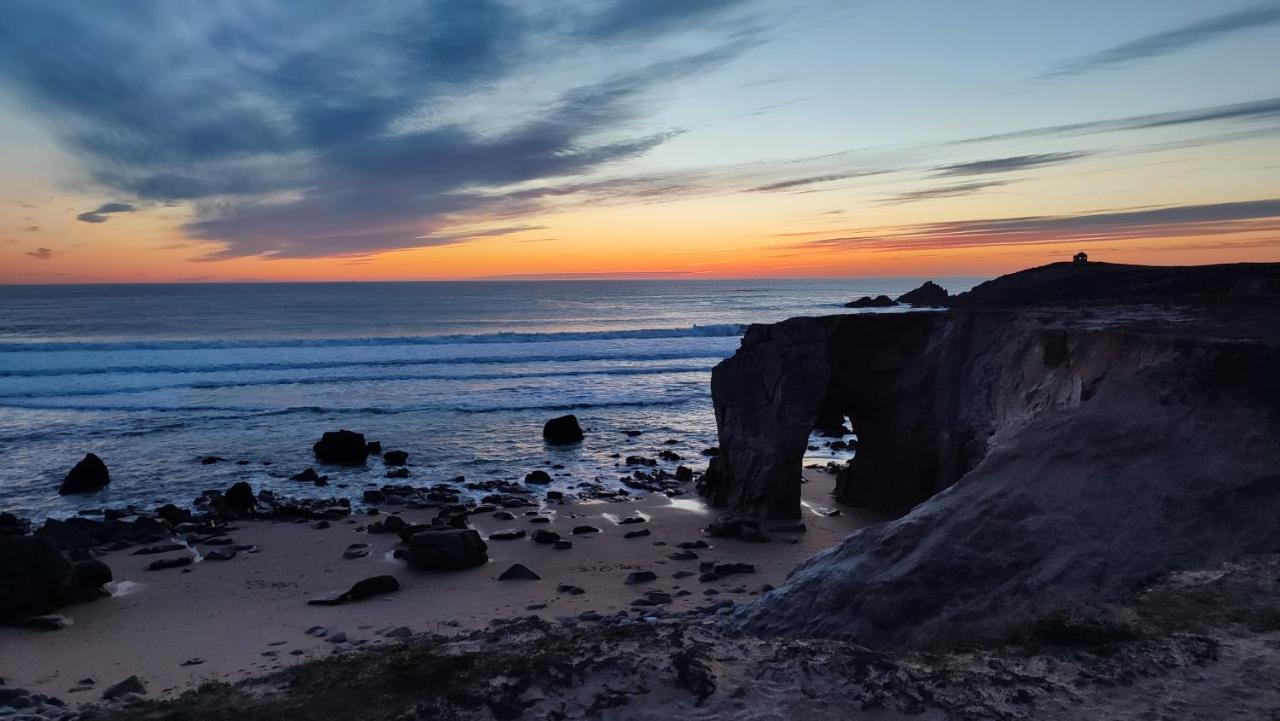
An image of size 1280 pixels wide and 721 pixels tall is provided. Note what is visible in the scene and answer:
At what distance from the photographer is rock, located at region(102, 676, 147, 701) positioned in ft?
30.7

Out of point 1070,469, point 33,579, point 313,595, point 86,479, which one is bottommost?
point 313,595

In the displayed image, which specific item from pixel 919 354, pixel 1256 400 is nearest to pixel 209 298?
pixel 919 354

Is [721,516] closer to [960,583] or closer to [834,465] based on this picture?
[834,465]

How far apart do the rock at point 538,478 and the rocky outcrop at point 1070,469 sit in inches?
413

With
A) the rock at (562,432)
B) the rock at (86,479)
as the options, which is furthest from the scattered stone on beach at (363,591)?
the rock at (562,432)

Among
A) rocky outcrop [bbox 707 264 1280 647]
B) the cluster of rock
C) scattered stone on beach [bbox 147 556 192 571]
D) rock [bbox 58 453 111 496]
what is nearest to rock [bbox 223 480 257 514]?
scattered stone on beach [bbox 147 556 192 571]

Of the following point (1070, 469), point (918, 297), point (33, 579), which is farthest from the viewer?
point (918, 297)

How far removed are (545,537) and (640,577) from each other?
3.22 metres

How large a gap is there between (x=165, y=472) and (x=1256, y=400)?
26.4 m

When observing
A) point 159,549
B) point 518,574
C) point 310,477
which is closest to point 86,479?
point 310,477

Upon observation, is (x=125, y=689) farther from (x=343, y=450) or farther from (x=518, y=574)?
(x=343, y=450)

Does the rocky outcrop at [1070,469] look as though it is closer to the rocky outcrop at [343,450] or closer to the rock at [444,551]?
the rock at [444,551]

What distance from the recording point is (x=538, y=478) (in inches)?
869

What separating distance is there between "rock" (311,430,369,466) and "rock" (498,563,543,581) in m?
12.0
